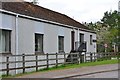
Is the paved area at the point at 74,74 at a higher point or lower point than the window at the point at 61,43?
lower

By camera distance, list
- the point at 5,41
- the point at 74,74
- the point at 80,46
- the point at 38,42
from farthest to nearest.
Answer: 1. the point at 80,46
2. the point at 38,42
3. the point at 5,41
4. the point at 74,74

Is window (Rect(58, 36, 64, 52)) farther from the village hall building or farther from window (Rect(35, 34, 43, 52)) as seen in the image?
window (Rect(35, 34, 43, 52))

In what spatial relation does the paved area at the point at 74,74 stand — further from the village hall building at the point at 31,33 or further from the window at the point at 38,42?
the window at the point at 38,42

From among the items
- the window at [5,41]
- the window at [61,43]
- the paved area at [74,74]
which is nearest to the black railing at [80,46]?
the window at [61,43]

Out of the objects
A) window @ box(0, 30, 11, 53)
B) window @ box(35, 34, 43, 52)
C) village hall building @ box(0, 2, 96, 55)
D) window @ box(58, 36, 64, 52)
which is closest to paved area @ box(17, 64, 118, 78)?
window @ box(0, 30, 11, 53)

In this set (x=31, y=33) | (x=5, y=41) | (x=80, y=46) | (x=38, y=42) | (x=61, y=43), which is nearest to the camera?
(x=5, y=41)

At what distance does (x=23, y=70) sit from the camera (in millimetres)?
21266

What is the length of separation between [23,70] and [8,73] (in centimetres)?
174

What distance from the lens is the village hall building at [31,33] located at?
22.0m

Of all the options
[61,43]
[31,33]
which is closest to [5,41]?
[31,33]

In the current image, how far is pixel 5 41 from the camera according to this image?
22.1 meters

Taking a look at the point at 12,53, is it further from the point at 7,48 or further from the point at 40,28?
the point at 40,28

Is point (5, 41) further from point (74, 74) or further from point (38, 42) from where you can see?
point (74, 74)

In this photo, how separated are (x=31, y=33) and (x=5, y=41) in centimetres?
353
